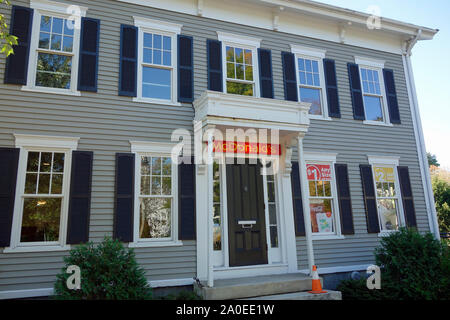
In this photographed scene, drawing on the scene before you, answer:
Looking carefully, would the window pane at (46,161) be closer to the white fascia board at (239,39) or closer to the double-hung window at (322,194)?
the white fascia board at (239,39)

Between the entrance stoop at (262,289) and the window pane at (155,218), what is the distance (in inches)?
51.8

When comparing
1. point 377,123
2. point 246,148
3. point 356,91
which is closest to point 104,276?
point 246,148

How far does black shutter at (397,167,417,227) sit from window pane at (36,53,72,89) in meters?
8.93

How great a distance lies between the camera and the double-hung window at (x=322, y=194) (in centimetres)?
812

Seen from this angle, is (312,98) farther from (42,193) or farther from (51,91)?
(42,193)

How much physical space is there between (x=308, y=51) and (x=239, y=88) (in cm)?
245

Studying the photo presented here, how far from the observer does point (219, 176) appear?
7305 millimetres

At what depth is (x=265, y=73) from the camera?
325 inches

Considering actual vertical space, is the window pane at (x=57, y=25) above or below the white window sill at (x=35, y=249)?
above

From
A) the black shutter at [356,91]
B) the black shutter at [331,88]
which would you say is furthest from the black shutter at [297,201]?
the black shutter at [356,91]

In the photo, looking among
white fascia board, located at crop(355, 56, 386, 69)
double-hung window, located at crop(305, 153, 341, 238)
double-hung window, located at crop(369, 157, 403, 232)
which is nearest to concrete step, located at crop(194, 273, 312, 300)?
double-hung window, located at crop(305, 153, 341, 238)

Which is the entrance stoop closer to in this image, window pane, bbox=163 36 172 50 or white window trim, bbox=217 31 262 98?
white window trim, bbox=217 31 262 98

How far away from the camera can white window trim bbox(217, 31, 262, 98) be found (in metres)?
7.99
